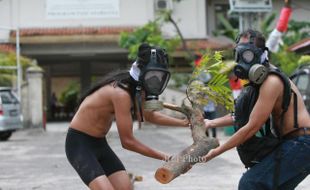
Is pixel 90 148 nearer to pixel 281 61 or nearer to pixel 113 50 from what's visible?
pixel 281 61

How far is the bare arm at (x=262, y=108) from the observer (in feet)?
14.9

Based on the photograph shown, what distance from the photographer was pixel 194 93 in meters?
5.63

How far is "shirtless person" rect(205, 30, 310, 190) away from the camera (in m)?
4.56

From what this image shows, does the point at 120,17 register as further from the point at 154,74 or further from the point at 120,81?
the point at 154,74

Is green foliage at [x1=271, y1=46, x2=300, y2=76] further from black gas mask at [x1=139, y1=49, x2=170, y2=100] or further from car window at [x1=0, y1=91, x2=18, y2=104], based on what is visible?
black gas mask at [x1=139, y1=49, x2=170, y2=100]

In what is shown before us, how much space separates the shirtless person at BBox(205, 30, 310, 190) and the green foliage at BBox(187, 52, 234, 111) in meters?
0.91

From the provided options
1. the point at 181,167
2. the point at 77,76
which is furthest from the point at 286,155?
the point at 77,76

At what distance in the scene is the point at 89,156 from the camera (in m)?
5.13

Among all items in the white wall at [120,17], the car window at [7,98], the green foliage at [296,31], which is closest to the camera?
the car window at [7,98]

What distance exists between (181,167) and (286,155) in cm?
80

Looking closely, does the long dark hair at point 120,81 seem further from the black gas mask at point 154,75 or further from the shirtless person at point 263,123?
the shirtless person at point 263,123

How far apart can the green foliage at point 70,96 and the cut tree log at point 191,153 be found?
29.0 metres

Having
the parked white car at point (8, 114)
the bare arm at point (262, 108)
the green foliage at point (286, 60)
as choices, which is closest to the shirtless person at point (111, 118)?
the bare arm at point (262, 108)

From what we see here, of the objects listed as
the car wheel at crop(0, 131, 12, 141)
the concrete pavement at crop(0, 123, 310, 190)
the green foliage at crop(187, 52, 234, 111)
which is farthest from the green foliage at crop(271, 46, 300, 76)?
the green foliage at crop(187, 52, 234, 111)
